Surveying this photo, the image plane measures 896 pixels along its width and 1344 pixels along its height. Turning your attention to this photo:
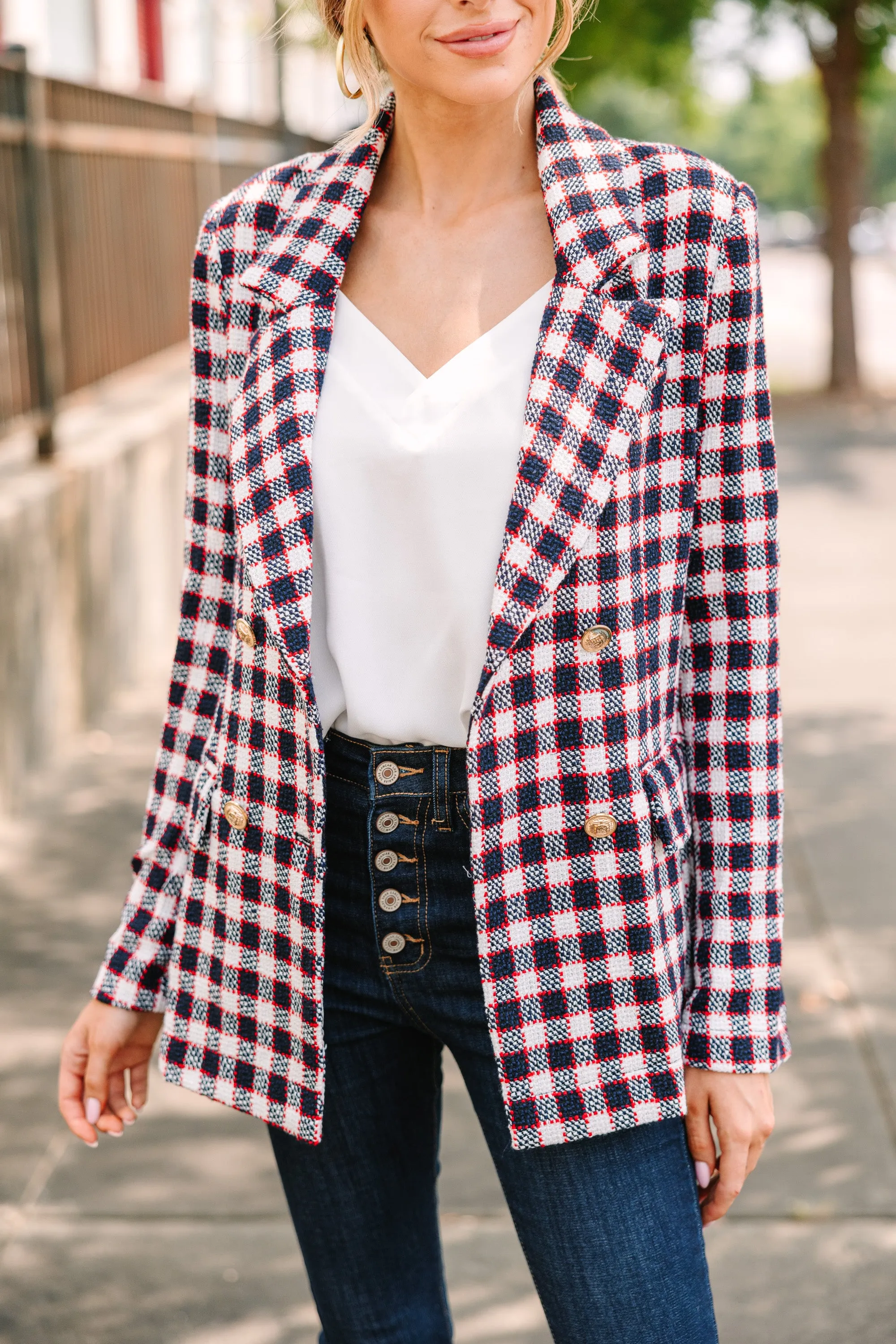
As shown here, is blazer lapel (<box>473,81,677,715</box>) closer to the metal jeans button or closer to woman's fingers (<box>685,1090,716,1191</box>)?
the metal jeans button

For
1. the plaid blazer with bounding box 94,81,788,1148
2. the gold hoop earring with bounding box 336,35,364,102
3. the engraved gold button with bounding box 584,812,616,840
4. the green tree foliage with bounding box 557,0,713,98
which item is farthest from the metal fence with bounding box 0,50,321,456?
the green tree foliage with bounding box 557,0,713,98

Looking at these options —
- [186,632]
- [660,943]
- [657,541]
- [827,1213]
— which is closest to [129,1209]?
[827,1213]

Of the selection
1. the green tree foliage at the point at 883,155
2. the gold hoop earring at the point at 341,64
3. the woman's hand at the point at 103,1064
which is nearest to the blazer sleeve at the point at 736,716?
the gold hoop earring at the point at 341,64

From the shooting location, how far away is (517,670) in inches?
60.8

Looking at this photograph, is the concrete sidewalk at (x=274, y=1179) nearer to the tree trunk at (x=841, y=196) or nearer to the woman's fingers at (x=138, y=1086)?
the woman's fingers at (x=138, y=1086)

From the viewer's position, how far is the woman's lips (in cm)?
161

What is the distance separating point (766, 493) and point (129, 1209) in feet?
7.31

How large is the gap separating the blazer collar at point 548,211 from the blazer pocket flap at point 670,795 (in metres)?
0.48

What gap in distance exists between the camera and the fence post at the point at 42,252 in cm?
605

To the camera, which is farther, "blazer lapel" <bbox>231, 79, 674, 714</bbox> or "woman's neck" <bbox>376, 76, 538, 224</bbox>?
"woman's neck" <bbox>376, 76, 538, 224</bbox>

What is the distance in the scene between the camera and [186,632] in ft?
6.07

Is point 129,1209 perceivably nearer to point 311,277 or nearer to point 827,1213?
point 827,1213

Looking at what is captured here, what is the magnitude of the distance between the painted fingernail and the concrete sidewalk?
1.32 ft

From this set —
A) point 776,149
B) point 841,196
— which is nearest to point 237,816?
point 841,196
